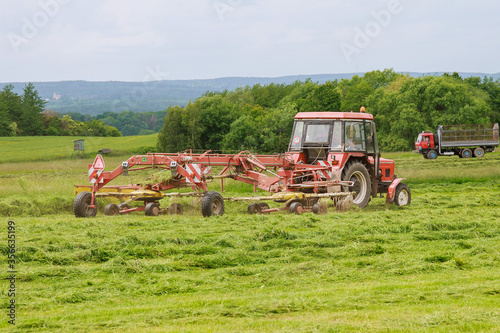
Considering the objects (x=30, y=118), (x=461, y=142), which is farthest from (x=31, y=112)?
(x=461, y=142)

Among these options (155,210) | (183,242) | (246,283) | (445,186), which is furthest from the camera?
(445,186)

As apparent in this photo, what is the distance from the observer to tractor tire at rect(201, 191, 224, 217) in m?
14.0

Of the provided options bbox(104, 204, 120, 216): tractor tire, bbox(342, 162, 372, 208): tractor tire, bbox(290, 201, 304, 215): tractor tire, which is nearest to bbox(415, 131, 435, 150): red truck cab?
bbox(342, 162, 372, 208): tractor tire

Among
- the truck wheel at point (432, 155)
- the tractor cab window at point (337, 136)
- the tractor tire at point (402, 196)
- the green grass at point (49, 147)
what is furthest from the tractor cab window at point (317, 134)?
the green grass at point (49, 147)

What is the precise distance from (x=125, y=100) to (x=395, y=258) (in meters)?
52.7

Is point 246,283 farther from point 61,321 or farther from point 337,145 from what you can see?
point 337,145

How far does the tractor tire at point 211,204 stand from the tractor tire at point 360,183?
3733 millimetres

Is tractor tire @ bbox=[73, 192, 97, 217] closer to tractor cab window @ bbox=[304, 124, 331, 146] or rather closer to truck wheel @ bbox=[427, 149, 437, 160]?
tractor cab window @ bbox=[304, 124, 331, 146]

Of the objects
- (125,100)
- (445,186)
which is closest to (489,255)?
(445,186)

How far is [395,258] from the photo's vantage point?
9258 mm

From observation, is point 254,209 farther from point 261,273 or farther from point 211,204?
point 261,273

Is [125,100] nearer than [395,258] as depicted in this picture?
No

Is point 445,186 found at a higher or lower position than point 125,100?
lower

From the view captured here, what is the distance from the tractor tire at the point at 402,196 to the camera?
16.9 m
